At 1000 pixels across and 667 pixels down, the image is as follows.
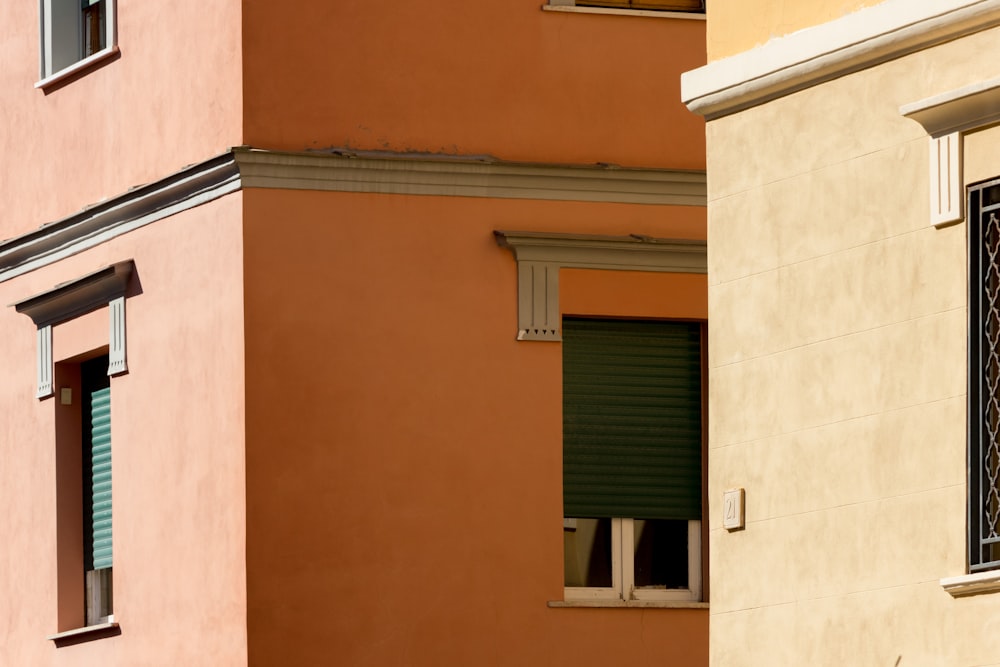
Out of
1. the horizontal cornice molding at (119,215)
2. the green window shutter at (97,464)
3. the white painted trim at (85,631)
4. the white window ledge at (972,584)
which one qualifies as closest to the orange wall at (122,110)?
the horizontal cornice molding at (119,215)

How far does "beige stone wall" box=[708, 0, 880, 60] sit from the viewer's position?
12889mm

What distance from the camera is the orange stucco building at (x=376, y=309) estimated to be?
17391 millimetres

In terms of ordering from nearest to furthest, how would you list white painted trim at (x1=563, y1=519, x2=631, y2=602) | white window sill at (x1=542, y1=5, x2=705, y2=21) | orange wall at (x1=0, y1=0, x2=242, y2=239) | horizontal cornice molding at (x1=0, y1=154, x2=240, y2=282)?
horizontal cornice molding at (x1=0, y1=154, x2=240, y2=282), orange wall at (x1=0, y1=0, x2=242, y2=239), white painted trim at (x1=563, y1=519, x2=631, y2=602), white window sill at (x1=542, y1=5, x2=705, y2=21)

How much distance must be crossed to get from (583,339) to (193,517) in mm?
3029

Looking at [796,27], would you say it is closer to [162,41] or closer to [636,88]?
[636,88]

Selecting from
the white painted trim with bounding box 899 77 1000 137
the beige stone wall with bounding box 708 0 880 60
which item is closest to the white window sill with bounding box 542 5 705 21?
the beige stone wall with bounding box 708 0 880 60

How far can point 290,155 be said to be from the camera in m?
17.5

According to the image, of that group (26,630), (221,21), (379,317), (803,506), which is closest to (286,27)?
(221,21)

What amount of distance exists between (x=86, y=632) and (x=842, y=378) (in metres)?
8.02

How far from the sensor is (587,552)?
18125 mm

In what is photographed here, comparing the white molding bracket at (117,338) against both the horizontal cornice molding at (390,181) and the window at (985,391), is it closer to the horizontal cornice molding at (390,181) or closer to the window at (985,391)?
the horizontal cornice molding at (390,181)

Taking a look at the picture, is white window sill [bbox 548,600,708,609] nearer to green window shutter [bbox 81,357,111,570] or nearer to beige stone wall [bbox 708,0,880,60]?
green window shutter [bbox 81,357,111,570]

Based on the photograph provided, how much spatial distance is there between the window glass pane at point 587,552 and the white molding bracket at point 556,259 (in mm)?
1351

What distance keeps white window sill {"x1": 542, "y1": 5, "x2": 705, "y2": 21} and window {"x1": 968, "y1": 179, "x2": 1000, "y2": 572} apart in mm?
6914
